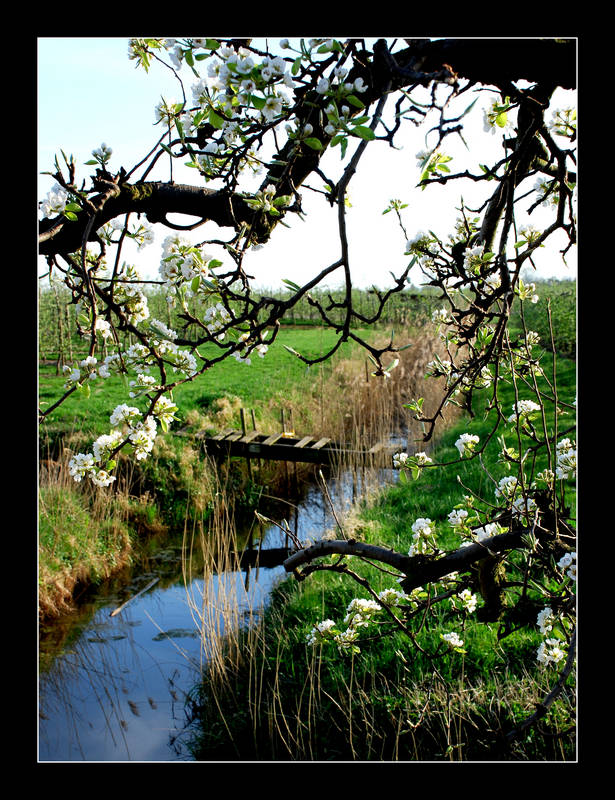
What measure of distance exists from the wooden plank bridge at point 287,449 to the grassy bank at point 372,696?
183 cm

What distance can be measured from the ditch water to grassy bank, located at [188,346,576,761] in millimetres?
249

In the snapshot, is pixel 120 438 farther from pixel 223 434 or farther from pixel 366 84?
pixel 223 434

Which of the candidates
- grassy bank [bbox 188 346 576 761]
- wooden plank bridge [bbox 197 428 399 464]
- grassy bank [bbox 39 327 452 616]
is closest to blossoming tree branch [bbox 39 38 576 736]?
grassy bank [bbox 188 346 576 761]

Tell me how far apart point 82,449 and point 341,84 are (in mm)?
5686

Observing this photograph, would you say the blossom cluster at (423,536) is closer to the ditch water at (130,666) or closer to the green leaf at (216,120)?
the green leaf at (216,120)

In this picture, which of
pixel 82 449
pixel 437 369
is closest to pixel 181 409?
pixel 82 449

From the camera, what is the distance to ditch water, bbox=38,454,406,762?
355 centimetres

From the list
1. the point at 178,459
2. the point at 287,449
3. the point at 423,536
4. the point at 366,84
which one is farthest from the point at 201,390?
the point at 366,84
